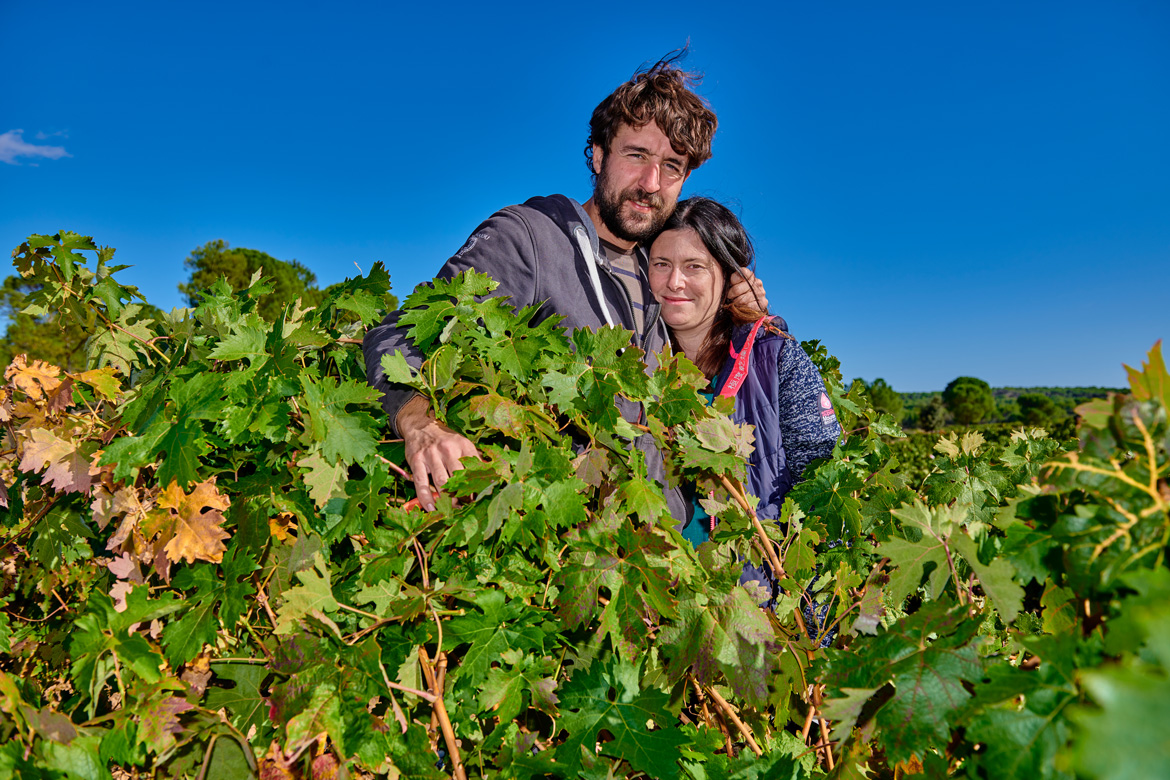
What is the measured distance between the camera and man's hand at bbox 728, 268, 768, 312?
13.2 feet

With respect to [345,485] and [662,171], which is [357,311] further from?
[662,171]

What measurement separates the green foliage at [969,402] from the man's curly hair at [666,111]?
247 feet

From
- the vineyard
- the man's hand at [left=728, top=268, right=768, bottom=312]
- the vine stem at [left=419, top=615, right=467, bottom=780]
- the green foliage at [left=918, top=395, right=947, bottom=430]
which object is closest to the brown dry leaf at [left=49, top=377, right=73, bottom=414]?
the vineyard

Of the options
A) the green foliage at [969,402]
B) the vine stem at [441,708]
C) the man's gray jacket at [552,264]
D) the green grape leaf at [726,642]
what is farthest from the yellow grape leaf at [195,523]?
the green foliage at [969,402]

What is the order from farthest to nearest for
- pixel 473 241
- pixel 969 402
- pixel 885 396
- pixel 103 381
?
1. pixel 969 402
2. pixel 885 396
3. pixel 473 241
4. pixel 103 381

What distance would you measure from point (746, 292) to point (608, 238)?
100cm

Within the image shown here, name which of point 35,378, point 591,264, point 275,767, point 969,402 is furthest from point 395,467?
point 969,402

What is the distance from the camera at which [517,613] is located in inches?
56.1

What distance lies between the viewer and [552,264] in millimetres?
3379

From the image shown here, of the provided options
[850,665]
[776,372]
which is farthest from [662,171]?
[850,665]

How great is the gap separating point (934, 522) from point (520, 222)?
257 centimetres

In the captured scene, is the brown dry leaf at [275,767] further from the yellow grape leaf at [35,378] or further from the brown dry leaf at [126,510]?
the yellow grape leaf at [35,378]

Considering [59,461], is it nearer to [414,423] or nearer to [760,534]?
[414,423]

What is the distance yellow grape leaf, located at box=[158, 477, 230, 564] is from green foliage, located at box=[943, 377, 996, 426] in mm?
78424
